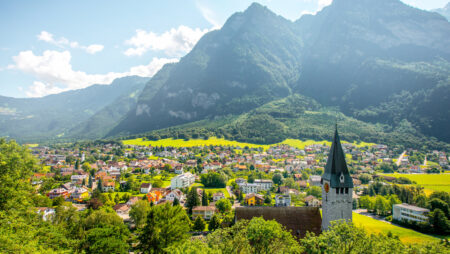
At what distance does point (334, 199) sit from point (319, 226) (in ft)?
11.7

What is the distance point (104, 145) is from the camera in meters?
186

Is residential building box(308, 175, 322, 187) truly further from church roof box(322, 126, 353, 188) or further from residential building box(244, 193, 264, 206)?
church roof box(322, 126, 353, 188)

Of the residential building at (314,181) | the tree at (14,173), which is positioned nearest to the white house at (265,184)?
the residential building at (314,181)

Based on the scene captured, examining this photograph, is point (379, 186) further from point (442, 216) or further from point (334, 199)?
point (334, 199)

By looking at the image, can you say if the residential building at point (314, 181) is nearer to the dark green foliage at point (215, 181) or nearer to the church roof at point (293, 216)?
the dark green foliage at point (215, 181)

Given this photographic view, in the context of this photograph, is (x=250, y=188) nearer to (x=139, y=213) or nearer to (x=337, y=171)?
(x=139, y=213)

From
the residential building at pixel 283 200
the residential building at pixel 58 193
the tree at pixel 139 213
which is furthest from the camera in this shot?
the residential building at pixel 58 193

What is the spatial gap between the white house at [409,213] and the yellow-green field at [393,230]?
3.73 m

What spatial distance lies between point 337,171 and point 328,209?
3.89 meters

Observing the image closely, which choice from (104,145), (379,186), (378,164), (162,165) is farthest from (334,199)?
(104,145)

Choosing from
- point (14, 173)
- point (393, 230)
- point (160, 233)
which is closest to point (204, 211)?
point (160, 233)

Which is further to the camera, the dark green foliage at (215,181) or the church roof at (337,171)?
the dark green foliage at (215,181)

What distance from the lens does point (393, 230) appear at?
4978 centimetres

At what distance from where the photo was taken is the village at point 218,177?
6059 cm
